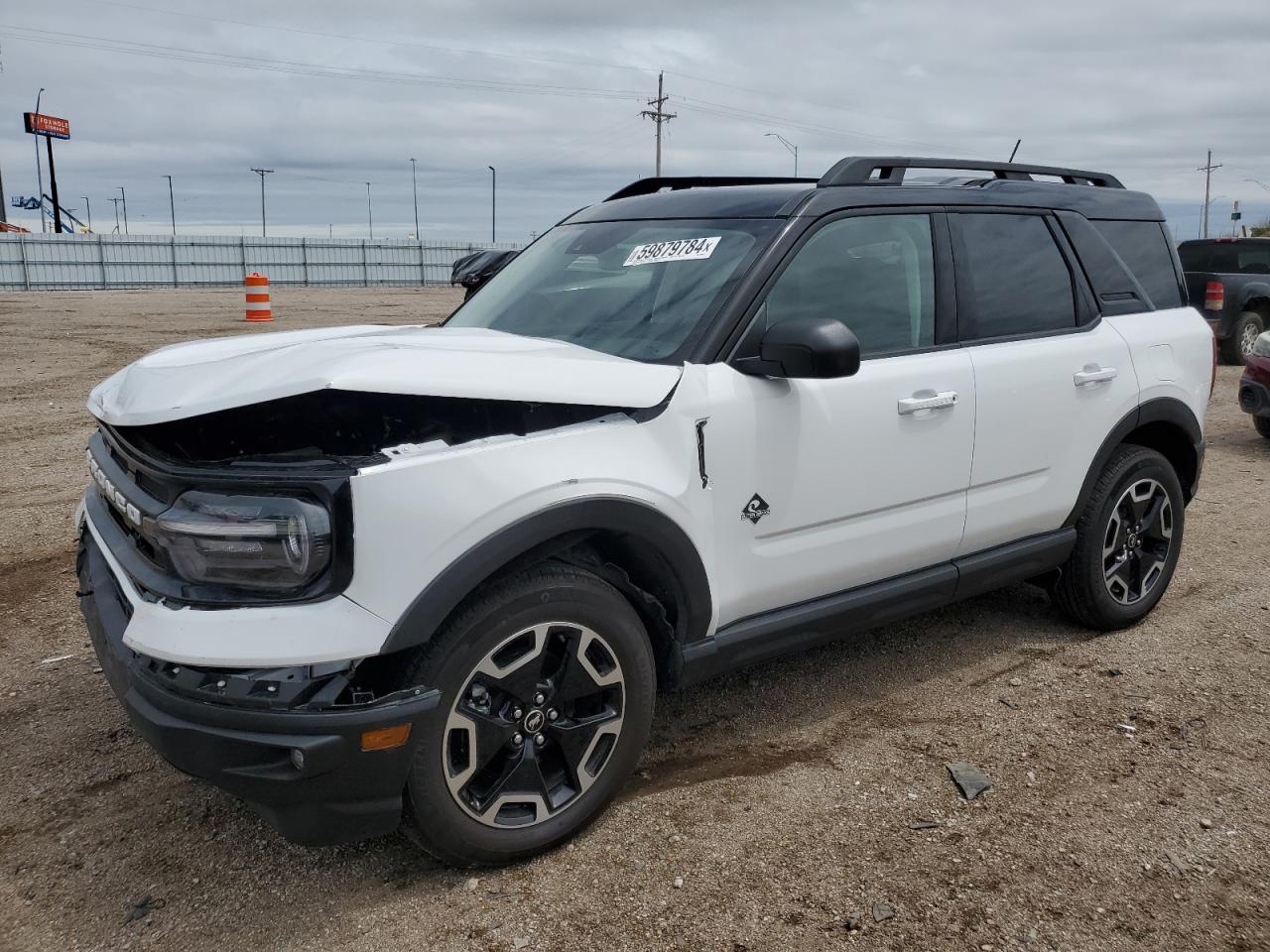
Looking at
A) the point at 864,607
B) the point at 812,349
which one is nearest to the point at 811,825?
the point at 864,607

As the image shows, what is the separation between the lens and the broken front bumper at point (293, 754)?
2.43 metres

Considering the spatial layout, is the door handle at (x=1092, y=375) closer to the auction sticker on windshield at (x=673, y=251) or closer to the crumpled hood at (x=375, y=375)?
the auction sticker on windshield at (x=673, y=251)

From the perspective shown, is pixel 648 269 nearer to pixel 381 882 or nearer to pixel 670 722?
pixel 670 722

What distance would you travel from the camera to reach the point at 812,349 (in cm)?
300

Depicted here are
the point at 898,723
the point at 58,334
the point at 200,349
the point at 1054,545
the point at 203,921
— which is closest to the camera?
the point at 203,921

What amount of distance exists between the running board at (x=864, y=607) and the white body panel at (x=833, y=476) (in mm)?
44

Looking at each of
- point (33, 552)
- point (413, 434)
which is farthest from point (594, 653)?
point (33, 552)

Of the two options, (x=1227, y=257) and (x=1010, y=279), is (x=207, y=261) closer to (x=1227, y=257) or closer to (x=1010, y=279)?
(x=1227, y=257)

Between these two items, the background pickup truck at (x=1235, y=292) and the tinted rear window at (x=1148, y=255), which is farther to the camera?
the background pickup truck at (x=1235, y=292)

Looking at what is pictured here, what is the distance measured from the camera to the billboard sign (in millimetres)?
63125

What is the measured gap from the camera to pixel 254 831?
3.11 meters

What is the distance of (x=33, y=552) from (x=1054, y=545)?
16.2ft

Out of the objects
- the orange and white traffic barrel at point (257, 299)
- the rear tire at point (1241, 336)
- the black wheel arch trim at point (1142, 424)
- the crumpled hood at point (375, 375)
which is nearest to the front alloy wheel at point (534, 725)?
the crumpled hood at point (375, 375)

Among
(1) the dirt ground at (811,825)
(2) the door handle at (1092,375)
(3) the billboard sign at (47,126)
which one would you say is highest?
(3) the billboard sign at (47,126)
